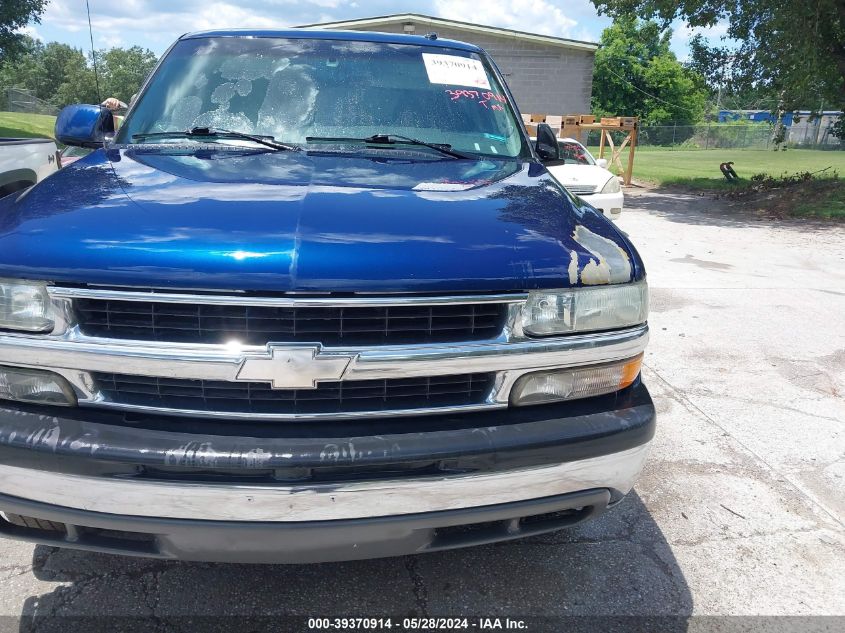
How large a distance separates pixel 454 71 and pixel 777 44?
502 inches

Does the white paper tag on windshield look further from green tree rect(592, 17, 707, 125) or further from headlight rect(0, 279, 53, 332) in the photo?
green tree rect(592, 17, 707, 125)

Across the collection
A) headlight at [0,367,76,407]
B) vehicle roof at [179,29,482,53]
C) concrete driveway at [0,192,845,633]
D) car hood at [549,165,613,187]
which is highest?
vehicle roof at [179,29,482,53]

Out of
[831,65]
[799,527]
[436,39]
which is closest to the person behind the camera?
[799,527]

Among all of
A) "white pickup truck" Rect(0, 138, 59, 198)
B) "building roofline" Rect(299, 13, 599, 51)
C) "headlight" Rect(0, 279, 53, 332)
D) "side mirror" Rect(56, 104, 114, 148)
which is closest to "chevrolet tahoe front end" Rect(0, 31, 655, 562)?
"headlight" Rect(0, 279, 53, 332)

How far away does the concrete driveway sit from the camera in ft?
7.71

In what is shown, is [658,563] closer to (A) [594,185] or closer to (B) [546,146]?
(B) [546,146]

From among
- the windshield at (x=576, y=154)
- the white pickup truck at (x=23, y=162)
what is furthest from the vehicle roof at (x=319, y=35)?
the windshield at (x=576, y=154)

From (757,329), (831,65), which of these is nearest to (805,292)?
(757,329)

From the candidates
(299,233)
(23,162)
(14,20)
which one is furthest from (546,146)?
(14,20)

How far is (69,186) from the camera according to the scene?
2299 millimetres

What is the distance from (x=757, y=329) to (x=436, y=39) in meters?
3.85

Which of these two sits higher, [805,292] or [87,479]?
[87,479]

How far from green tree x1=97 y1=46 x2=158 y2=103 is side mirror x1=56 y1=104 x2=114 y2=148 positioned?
61.1 metres

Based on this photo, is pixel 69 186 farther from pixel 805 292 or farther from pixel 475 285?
pixel 805 292
